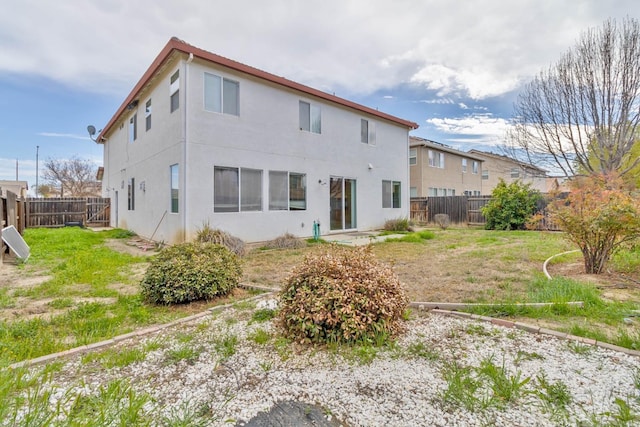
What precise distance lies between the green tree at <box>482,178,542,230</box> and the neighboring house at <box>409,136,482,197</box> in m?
6.44

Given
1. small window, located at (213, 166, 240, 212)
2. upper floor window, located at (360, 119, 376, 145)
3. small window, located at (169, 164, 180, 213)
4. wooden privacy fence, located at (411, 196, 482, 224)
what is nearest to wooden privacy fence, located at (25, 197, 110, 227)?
small window, located at (169, 164, 180, 213)

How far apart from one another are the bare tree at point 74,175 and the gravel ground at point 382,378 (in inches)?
1380

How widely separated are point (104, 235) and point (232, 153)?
7166mm

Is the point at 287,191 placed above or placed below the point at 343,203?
above

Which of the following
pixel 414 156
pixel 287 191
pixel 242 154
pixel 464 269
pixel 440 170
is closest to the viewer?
pixel 464 269

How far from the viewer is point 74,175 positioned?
30.2 m

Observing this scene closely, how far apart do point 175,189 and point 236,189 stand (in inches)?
63.5

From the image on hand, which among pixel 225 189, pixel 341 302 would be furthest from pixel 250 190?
pixel 341 302

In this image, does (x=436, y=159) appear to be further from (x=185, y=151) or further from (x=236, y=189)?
(x=185, y=151)

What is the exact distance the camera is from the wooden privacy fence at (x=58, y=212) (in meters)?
14.8

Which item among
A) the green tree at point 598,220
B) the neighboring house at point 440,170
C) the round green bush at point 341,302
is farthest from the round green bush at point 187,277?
the neighboring house at point 440,170

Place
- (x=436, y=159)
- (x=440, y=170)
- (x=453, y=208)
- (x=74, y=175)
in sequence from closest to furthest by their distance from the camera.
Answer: (x=453, y=208) → (x=436, y=159) → (x=440, y=170) → (x=74, y=175)

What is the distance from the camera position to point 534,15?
9000mm

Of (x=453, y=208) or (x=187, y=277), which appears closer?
(x=187, y=277)
